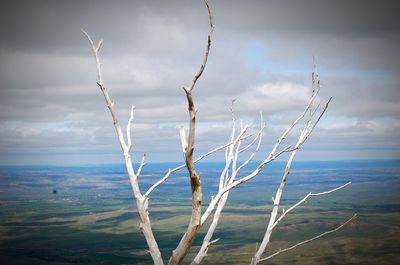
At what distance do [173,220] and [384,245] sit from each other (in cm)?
8051

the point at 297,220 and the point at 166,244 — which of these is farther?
the point at 297,220

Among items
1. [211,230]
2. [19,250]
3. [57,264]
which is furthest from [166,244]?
[211,230]

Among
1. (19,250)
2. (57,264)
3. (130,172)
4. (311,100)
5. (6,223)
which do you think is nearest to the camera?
(130,172)

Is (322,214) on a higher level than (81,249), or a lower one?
higher

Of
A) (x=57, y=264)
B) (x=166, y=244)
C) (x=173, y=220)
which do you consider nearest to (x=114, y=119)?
(x=57, y=264)

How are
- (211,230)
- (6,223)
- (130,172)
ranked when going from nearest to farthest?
(130,172) < (211,230) < (6,223)

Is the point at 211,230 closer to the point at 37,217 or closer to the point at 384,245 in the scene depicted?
the point at 384,245

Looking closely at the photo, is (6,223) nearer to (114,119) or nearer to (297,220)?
(297,220)

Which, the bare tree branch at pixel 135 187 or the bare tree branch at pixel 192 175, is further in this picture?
the bare tree branch at pixel 135 187

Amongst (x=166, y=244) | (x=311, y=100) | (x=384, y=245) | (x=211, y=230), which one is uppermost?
(x=166, y=244)

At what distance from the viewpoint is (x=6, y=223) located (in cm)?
17538

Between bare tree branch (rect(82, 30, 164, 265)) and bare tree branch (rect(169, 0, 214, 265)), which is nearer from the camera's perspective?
bare tree branch (rect(169, 0, 214, 265))

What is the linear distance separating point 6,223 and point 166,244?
80.5 m

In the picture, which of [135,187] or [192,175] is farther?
[135,187]
